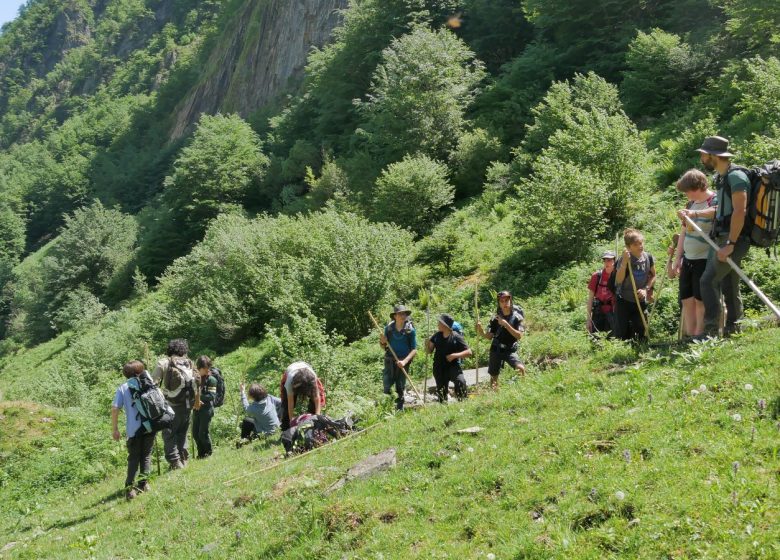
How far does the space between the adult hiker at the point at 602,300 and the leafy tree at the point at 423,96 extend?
2209cm

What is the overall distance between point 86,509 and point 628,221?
42.8 ft

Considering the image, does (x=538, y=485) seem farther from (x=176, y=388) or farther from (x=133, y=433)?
(x=176, y=388)

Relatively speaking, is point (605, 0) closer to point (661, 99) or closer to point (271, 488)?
point (661, 99)

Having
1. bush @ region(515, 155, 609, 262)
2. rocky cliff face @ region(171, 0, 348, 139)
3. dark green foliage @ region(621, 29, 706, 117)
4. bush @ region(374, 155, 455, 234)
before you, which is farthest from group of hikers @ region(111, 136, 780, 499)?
rocky cliff face @ region(171, 0, 348, 139)

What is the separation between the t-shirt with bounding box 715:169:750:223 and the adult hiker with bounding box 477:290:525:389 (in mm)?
3193

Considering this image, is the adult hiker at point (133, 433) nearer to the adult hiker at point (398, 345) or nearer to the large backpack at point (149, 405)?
the large backpack at point (149, 405)

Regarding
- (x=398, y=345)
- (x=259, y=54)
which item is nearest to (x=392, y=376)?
(x=398, y=345)

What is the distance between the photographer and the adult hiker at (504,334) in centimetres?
889

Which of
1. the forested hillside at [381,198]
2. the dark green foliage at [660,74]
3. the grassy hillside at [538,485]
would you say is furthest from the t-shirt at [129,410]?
the dark green foliage at [660,74]

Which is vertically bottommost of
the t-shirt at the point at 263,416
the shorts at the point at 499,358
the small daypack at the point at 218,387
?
the t-shirt at the point at 263,416

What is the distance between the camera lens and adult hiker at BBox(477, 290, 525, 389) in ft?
29.2

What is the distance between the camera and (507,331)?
8969 mm

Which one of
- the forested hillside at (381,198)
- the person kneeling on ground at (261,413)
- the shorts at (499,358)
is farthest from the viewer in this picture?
Result: the forested hillside at (381,198)

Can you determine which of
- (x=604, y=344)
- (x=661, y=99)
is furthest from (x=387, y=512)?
(x=661, y=99)
